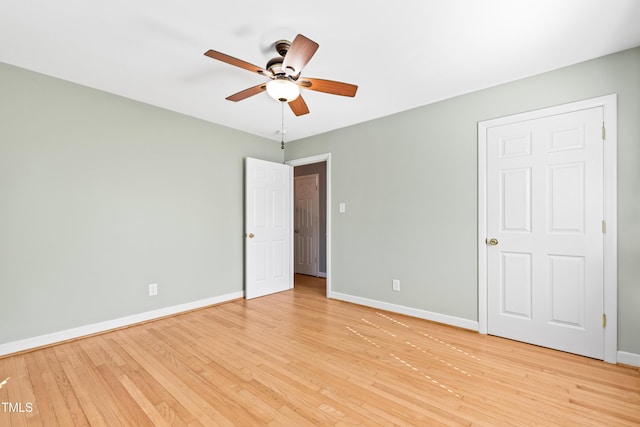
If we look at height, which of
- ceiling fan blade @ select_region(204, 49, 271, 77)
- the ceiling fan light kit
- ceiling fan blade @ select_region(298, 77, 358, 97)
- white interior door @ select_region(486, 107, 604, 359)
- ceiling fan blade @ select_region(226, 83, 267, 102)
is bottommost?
white interior door @ select_region(486, 107, 604, 359)

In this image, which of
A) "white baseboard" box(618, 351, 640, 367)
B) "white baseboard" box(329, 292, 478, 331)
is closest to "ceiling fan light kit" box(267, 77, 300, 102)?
"white baseboard" box(329, 292, 478, 331)

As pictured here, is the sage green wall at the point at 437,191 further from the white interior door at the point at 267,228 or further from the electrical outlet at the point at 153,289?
the electrical outlet at the point at 153,289

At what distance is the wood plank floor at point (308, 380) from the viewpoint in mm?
1689

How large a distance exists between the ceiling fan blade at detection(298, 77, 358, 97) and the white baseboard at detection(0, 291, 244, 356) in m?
2.97

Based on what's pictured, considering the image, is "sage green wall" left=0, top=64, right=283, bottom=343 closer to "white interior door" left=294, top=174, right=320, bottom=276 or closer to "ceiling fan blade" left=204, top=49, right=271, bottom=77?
"ceiling fan blade" left=204, top=49, right=271, bottom=77

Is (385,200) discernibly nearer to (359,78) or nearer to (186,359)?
(359,78)

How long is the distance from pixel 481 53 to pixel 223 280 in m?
3.83

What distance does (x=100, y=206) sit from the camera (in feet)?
9.49

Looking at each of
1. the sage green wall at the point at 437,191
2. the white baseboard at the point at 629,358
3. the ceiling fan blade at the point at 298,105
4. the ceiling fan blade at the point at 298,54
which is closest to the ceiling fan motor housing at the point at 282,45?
the ceiling fan blade at the point at 298,54

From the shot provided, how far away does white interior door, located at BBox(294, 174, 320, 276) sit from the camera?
579 cm

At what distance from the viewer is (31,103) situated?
8.29 feet

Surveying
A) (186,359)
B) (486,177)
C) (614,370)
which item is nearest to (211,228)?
(186,359)

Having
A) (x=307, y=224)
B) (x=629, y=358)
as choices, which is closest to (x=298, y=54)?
(x=629, y=358)

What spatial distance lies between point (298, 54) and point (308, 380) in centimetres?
223
